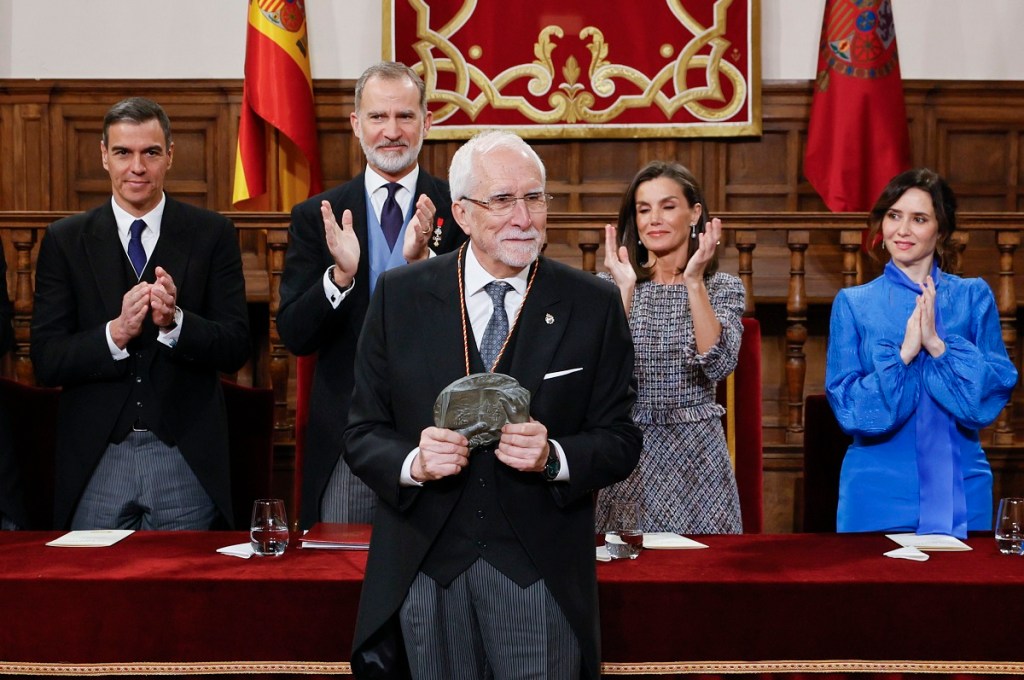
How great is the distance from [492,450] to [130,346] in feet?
4.74

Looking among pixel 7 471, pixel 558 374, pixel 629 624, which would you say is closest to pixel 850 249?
pixel 629 624

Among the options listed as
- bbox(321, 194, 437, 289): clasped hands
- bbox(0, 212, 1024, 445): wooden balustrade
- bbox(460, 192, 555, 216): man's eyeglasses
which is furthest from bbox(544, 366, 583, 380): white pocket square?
bbox(0, 212, 1024, 445): wooden balustrade

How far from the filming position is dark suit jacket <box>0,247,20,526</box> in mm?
2939

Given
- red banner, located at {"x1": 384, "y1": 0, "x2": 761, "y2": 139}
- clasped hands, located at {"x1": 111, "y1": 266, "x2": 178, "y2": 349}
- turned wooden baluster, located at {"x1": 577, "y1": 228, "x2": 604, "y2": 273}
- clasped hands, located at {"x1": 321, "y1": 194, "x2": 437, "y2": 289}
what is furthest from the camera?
red banner, located at {"x1": 384, "y1": 0, "x2": 761, "y2": 139}

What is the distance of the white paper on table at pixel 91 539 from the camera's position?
8.38 feet

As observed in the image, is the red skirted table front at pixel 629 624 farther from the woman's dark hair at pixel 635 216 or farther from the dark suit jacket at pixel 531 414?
the woman's dark hair at pixel 635 216

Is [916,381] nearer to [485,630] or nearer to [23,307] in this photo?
[485,630]

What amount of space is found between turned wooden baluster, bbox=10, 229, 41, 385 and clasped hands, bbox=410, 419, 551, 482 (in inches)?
122

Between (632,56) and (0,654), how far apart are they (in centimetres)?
451

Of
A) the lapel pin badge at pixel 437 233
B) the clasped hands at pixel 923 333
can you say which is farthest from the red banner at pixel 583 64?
the clasped hands at pixel 923 333

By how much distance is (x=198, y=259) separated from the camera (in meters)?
3.11

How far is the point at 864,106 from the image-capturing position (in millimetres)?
5578

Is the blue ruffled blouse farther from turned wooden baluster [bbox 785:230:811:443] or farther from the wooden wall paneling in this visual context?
the wooden wall paneling

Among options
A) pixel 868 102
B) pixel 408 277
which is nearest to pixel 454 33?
pixel 868 102
